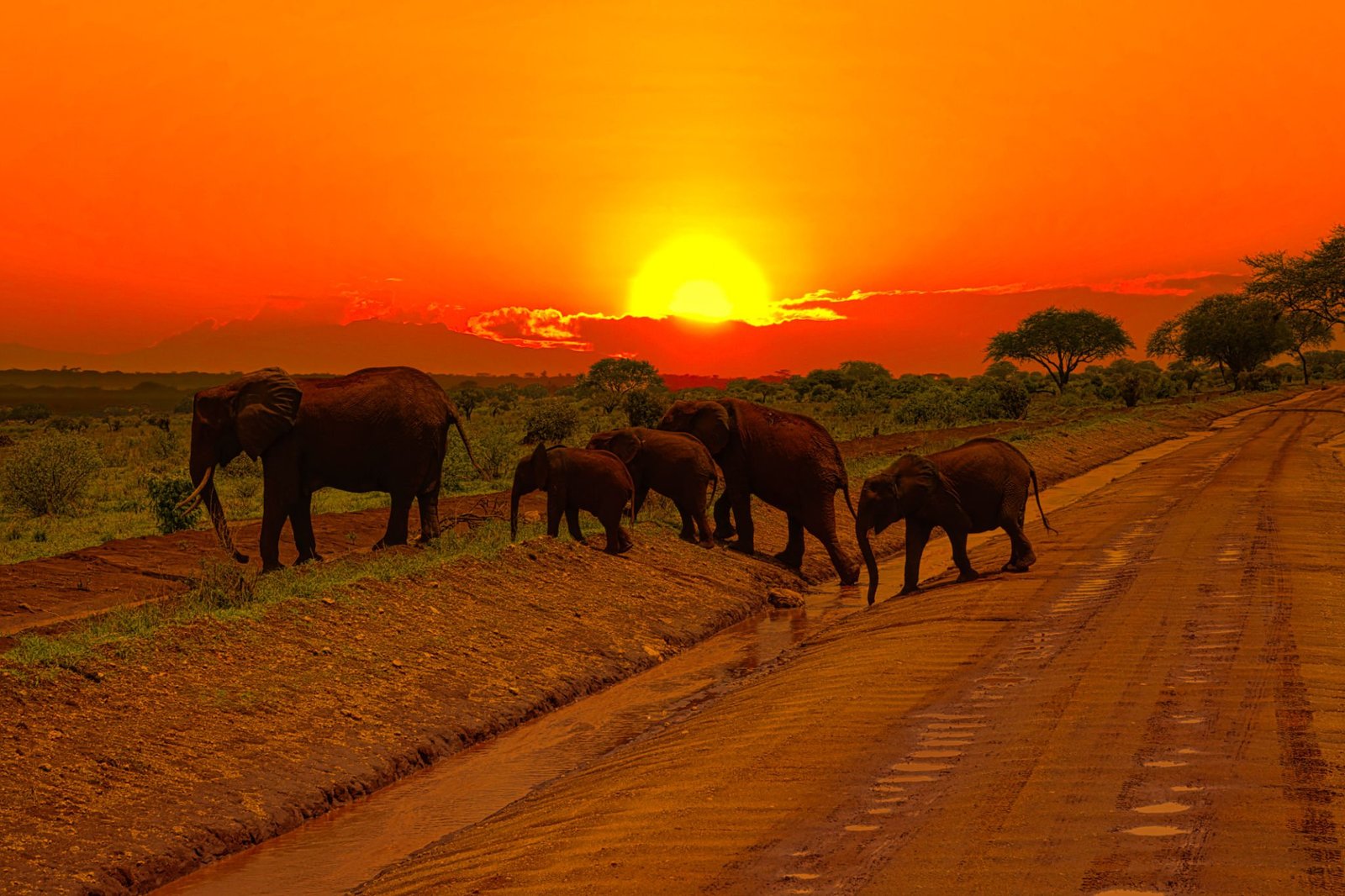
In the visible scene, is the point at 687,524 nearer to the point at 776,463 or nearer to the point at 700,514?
the point at 700,514

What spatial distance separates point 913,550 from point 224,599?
798cm

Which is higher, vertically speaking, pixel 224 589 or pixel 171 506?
pixel 224 589

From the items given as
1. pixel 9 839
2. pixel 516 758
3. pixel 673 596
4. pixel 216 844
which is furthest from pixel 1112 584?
pixel 9 839

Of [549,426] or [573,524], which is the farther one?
[549,426]

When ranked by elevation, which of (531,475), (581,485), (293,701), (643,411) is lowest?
(293,701)

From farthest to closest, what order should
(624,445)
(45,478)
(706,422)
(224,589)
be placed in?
(45,478) → (706,422) → (624,445) → (224,589)

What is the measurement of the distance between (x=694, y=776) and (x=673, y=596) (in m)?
8.24

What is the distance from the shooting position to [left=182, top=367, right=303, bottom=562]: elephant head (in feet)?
50.6

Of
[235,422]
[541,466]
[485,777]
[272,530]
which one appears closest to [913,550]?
[541,466]

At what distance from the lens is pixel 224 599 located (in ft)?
38.4

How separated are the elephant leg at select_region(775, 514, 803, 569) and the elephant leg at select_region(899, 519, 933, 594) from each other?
375cm

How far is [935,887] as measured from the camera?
520cm

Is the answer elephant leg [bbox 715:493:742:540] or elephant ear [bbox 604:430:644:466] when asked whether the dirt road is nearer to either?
elephant ear [bbox 604:430:644:466]

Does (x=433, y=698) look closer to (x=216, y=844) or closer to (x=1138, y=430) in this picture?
(x=216, y=844)
